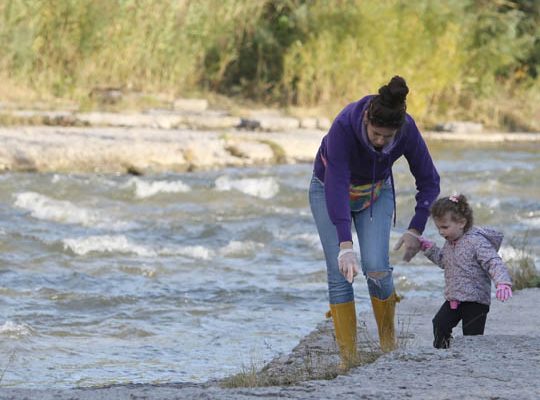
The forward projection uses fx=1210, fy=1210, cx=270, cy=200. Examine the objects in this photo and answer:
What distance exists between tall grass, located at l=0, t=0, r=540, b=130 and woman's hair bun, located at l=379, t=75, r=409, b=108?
1367 centimetres

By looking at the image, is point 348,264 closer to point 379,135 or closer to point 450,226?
point 379,135

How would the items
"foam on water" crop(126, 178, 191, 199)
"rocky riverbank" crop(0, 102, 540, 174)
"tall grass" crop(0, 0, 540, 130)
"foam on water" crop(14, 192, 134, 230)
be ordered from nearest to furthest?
"foam on water" crop(14, 192, 134, 230) < "foam on water" crop(126, 178, 191, 199) < "rocky riverbank" crop(0, 102, 540, 174) < "tall grass" crop(0, 0, 540, 130)

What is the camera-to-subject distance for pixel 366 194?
17.8ft

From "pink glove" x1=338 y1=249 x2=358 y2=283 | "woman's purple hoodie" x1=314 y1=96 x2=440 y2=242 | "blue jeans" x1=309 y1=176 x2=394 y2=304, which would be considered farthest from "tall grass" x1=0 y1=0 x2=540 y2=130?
"pink glove" x1=338 y1=249 x2=358 y2=283

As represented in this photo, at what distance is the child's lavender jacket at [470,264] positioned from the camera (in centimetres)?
557

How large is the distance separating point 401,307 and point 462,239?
1849 mm

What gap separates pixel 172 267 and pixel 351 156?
4458 mm

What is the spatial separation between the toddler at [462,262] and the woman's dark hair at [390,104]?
2.24ft

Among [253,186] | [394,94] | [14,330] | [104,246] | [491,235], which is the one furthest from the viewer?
[253,186]

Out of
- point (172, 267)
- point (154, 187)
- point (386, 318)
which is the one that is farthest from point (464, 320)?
point (154, 187)

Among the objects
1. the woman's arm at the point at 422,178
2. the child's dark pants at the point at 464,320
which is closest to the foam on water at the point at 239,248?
the child's dark pants at the point at 464,320

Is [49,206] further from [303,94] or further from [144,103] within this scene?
[303,94]

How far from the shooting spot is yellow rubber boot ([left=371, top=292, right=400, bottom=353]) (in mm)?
5547

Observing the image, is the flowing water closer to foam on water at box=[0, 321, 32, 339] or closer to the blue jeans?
foam on water at box=[0, 321, 32, 339]
